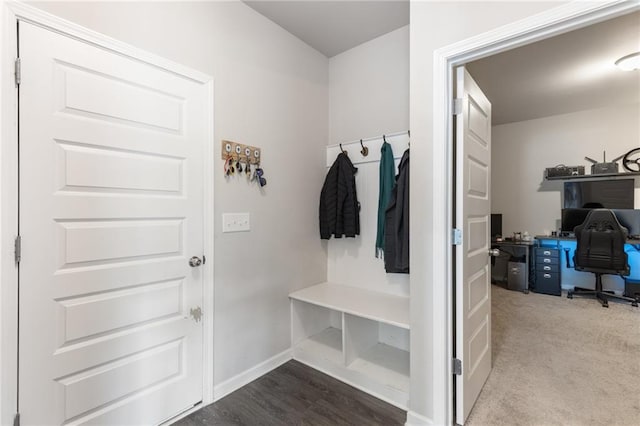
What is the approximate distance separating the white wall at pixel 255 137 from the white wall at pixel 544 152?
152 inches

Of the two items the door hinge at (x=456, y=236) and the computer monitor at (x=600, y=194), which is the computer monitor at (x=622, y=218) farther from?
the door hinge at (x=456, y=236)

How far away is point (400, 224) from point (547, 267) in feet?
11.6

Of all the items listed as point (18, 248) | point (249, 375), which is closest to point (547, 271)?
point (249, 375)

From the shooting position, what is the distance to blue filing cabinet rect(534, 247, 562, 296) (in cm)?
413

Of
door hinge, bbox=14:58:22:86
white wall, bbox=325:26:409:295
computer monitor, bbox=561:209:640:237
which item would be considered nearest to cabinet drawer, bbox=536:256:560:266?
computer monitor, bbox=561:209:640:237

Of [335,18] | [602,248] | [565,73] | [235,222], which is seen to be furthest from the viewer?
Answer: [602,248]

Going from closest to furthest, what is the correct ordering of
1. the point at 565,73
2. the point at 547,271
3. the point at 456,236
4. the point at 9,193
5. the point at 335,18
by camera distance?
the point at 9,193, the point at 456,236, the point at 335,18, the point at 565,73, the point at 547,271

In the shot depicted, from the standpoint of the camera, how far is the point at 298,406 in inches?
72.4

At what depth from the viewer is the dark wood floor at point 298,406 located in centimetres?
171

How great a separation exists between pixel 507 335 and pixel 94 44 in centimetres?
384

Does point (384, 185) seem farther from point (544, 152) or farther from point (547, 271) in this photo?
point (544, 152)

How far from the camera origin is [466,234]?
1.64 metres

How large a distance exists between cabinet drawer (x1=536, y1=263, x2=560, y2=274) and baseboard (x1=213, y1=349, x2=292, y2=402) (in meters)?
3.93

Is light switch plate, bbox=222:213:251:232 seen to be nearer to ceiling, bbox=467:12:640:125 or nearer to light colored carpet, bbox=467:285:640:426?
light colored carpet, bbox=467:285:640:426
